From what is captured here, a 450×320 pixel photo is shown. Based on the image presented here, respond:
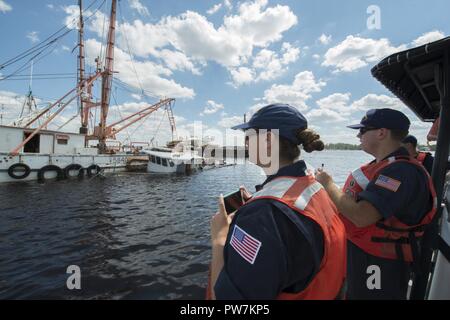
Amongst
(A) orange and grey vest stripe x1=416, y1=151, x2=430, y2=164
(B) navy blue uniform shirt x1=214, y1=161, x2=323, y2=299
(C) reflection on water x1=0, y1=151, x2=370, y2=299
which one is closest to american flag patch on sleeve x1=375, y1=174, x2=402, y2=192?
(C) reflection on water x1=0, y1=151, x2=370, y2=299

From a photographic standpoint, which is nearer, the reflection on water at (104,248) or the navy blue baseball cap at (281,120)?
the navy blue baseball cap at (281,120)

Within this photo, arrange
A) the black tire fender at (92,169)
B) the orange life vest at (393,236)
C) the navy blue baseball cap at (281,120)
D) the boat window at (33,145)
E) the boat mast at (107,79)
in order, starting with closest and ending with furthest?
the navy blue baseball cap at (281,120), the orange life vest at (393,236), the boat window at (33,145), the black tire fender at (92,169), the boat mast at (107,79)

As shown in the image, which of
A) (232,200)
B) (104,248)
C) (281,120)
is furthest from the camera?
(104,248)

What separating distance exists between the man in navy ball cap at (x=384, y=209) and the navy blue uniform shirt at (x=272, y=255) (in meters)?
1.15

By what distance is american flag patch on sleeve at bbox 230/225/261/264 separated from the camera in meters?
1.29

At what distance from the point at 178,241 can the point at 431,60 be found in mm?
8654

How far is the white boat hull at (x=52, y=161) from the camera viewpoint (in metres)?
21.8

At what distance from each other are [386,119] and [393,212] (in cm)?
103

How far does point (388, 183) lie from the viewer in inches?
93.8

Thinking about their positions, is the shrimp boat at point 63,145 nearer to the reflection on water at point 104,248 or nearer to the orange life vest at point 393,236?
the reflection on water at point 104,248

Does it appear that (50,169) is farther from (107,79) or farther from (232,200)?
(232,200)

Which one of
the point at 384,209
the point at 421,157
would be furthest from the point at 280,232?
the point at 421,157

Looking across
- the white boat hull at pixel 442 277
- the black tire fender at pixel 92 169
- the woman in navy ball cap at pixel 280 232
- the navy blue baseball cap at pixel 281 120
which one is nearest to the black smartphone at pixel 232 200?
the woman in navy ball cap at pixel 280 232
